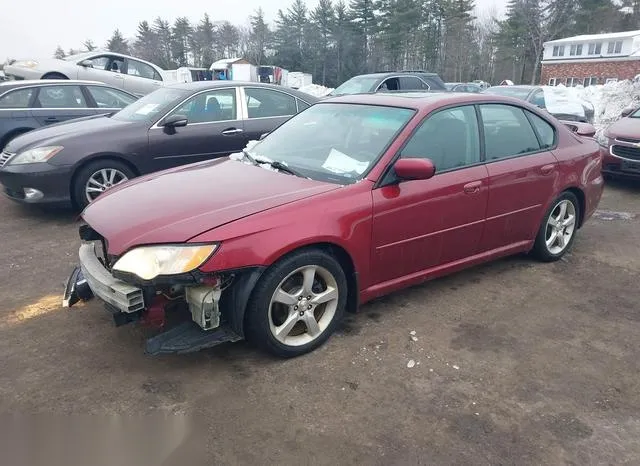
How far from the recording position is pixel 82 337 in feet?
11.1

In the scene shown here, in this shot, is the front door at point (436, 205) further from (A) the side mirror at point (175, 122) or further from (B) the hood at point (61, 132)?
(B) the hood at point (61, 132)

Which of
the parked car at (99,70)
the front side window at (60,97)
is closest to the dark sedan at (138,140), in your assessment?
the front side window at (60,97)

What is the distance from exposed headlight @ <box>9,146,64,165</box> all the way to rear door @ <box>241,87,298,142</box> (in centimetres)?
218

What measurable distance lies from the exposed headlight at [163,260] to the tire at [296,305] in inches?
14.7

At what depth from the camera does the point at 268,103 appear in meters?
6.88

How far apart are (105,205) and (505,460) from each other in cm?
270

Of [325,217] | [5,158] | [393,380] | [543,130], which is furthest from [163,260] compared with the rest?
[5,158]

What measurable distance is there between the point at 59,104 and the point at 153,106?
2.43 m

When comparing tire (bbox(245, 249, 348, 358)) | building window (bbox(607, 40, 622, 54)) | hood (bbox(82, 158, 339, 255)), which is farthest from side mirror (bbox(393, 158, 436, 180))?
building window (bbox(607, 40, 622, 54))

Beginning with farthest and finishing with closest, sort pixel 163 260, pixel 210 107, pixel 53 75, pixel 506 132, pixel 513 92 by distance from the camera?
pixel 53 75
pixel 513 92
pixel 210 107
pixel 506 132
pixel 163 260

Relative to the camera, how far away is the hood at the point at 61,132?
5.75 metres

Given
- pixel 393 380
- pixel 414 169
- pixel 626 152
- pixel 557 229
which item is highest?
pixel 414 169

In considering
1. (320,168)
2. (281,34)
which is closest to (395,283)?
(320,168)

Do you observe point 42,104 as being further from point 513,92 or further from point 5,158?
point 513,92
